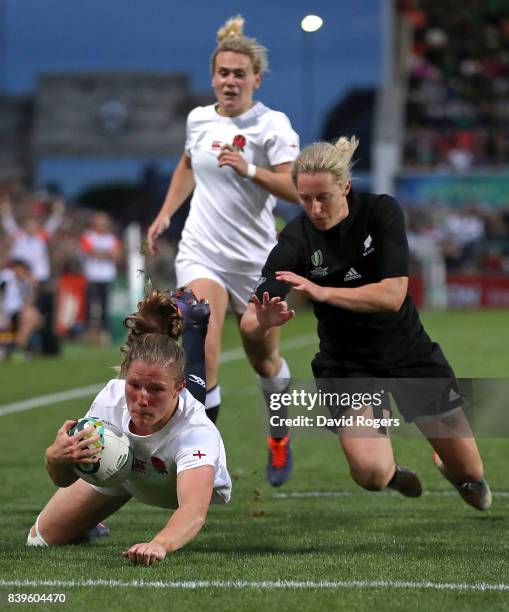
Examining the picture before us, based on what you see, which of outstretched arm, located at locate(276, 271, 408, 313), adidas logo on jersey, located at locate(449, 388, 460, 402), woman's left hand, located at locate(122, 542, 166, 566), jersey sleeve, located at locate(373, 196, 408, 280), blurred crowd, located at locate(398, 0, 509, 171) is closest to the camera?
woman's left hand, located at locate(122, 542, 166, 566)

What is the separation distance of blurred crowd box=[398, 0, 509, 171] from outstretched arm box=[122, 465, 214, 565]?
98.3 ft

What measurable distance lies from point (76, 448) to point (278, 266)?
4.51 feet

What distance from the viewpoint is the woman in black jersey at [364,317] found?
5.85 m

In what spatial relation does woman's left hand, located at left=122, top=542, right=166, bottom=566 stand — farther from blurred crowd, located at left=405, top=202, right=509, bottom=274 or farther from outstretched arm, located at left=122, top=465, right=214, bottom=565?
blurred crowd, located at left=405, top=202, right=509, bottom=274

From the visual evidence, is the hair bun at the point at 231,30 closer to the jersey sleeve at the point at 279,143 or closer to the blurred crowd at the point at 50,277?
the jersey sleeve at the point at 279,143

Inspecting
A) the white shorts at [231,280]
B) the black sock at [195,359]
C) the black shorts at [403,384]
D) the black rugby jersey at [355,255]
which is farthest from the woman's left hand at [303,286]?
the white shorts at [231,280]

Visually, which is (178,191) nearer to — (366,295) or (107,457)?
(366,295)

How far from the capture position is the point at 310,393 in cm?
632

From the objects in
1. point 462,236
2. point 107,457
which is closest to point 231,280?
point 107,457

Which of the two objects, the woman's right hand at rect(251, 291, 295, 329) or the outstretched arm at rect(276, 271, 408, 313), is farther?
the outstretched arm at rect(276, 271, 408, 313)

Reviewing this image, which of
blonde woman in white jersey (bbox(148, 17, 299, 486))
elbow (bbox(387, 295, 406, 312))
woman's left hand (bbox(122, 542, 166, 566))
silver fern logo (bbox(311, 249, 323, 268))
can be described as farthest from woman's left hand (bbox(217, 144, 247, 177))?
woman's left hand (bbox(122, 542, 166, 566))

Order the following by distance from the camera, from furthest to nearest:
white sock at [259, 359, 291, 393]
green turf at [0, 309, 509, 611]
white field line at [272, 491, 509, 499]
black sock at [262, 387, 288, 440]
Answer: white field line at [272, 491, 509, 499], white sock at [259, 359, 291, 393], black sock at [262, 387, 288, 440], green turf at [0, 309, 509, 611]

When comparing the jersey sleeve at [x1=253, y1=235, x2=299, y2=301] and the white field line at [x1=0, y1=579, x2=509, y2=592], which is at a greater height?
the jersey sleeve at [x1=253, y1=235, x2=299, y2=301]

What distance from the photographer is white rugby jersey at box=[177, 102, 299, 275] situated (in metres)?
7.46
